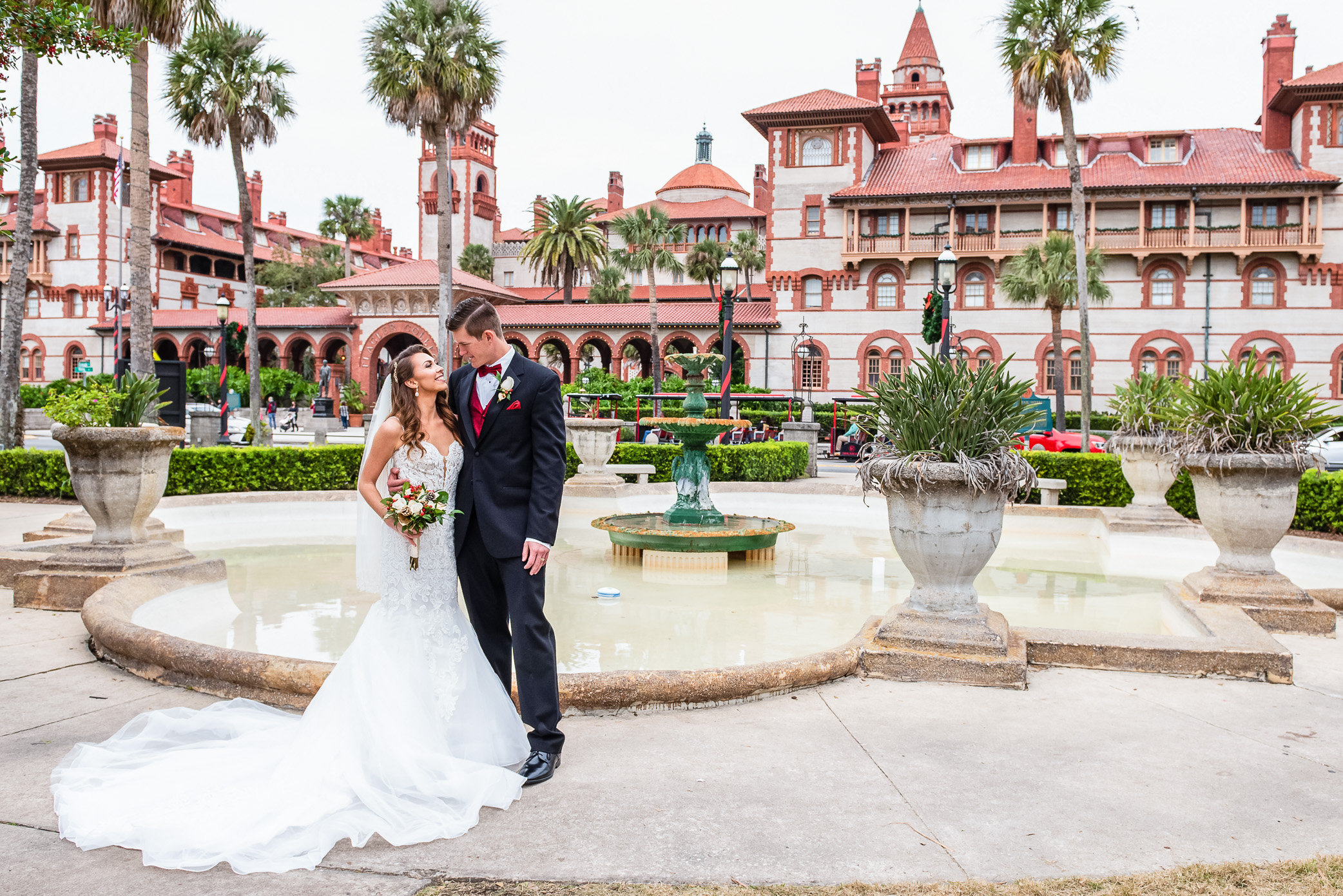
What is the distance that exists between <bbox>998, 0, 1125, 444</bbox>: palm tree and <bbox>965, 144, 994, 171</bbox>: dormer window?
14466mm

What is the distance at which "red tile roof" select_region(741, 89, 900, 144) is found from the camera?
3934 centimetres

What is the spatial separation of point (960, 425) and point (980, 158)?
38.6 meters

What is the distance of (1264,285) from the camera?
3628 cm

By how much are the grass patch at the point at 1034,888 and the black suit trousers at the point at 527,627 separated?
0.95 m

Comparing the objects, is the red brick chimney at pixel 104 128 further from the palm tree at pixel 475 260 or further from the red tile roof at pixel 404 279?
the palm tree at pixel 475 260

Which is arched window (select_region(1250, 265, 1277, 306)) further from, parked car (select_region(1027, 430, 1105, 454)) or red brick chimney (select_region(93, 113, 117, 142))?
red brick chimney (select_region(93, 113, 117, 142))

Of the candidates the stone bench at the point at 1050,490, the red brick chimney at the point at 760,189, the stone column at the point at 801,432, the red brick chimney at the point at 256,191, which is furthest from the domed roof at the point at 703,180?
the stone bench at the point at 1050,490

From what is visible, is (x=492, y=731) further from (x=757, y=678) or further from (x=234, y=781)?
(x=757, y=678)

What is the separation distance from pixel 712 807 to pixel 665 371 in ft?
159

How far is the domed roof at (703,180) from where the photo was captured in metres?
68.2

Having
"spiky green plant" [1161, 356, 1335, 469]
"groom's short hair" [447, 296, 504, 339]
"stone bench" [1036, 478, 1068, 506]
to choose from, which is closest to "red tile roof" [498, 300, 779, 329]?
"stone bench" [1036, 478, 1068, 506]

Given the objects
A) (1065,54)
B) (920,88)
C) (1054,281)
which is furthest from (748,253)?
(920,88)

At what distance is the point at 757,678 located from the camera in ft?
15.5

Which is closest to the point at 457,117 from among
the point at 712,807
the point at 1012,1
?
the point at 1012,1
